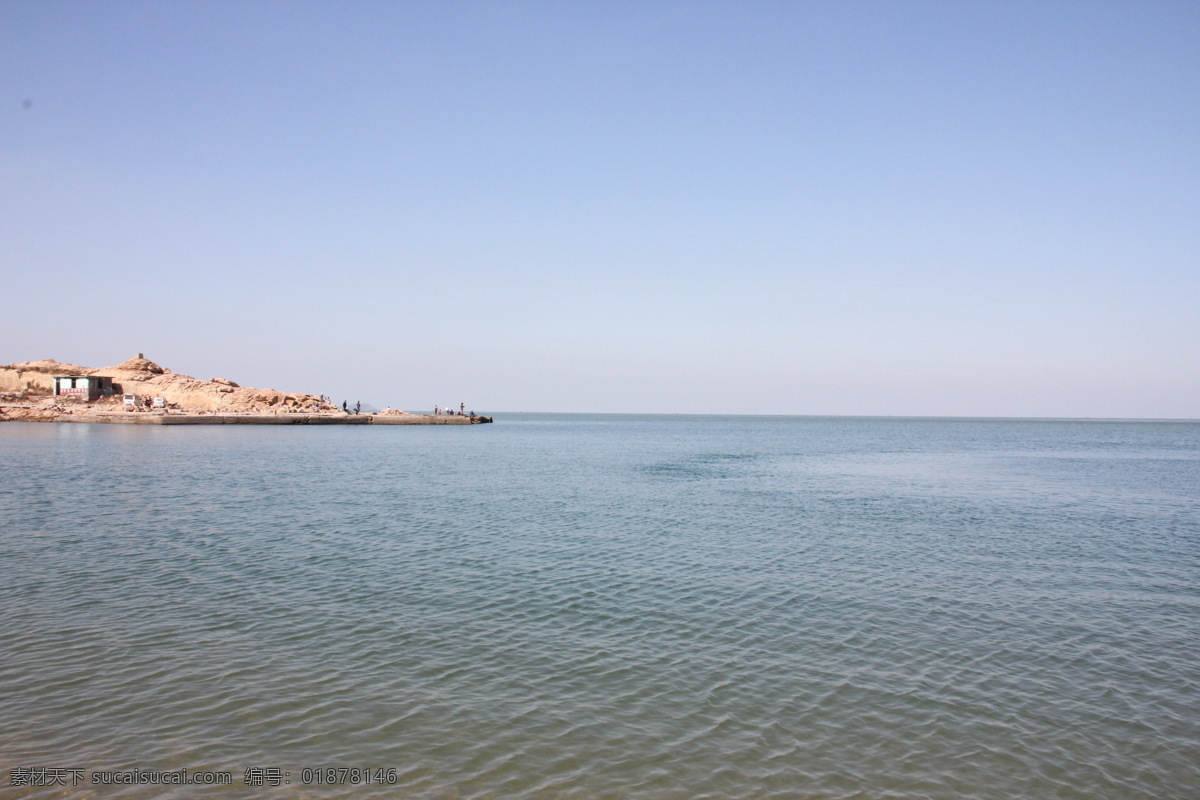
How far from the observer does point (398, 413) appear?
439ft

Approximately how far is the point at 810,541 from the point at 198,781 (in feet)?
57.6

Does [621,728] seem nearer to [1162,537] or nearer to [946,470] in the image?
[1162,537]

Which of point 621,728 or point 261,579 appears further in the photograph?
point 261,579

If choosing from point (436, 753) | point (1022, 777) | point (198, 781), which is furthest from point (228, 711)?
point (1022, 777)

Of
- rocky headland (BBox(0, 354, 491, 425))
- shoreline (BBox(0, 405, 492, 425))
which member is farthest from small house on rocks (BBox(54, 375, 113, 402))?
shoreline (BBox(0, 405, 492, 425))

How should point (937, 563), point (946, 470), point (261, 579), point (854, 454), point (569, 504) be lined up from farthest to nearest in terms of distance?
1. point (854, 454)
2. point (946, 470)
3. point (569, 504)
4. point (937, 563)
5. point (261, 579)

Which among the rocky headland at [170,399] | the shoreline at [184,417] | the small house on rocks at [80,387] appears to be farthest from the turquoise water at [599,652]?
the small house on rocks at [80,387]

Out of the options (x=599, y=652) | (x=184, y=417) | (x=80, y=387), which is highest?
(x=80, y=387)

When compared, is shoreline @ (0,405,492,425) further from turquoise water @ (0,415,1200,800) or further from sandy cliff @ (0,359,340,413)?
turquoise water @ (0,415,1200,800)

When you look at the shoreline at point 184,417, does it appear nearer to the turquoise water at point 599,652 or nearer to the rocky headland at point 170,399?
the rocky headland at point 170,399

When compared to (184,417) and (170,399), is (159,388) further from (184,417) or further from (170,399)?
(184,417)

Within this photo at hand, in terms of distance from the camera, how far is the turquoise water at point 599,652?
7648mm

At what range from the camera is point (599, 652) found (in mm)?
11148

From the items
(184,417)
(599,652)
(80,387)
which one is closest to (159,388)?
(80,387)
